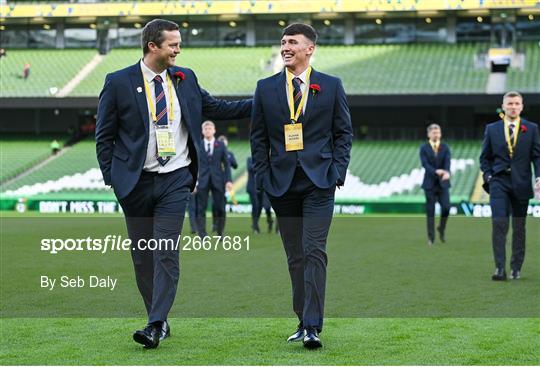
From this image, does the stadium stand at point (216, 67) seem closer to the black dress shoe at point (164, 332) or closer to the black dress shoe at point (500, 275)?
the black dress shoe at point (500, 275)

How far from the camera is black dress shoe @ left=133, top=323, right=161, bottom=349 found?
21.0ft

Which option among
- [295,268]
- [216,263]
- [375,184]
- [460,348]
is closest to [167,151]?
[295,268]

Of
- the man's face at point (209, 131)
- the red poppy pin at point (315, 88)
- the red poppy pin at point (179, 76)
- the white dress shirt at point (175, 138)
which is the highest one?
the red poppy pin at point (179, 76)

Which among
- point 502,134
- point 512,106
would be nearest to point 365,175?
point 502,134

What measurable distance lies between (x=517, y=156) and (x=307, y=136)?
484cm

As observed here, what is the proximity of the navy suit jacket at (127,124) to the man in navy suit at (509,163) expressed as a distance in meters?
4.94

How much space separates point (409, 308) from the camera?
A: 8.84 meters

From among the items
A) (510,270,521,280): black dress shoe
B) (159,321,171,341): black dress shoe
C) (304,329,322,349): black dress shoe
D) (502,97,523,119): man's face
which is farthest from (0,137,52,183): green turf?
(304,329,322,349): black dress shoe

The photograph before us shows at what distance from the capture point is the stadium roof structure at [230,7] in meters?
42.4

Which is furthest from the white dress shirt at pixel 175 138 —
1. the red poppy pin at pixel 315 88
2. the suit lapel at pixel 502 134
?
the suit lapel at pixel 502 134

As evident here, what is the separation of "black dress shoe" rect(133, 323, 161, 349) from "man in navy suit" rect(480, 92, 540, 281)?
5409 millimetres

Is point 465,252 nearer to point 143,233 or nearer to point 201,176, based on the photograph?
point 201,176

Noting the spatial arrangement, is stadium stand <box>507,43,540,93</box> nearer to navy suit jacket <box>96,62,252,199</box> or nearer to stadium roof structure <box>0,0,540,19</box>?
stadium roof structure <box>0,0,540,19</box>

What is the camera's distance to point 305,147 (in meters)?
6.68
